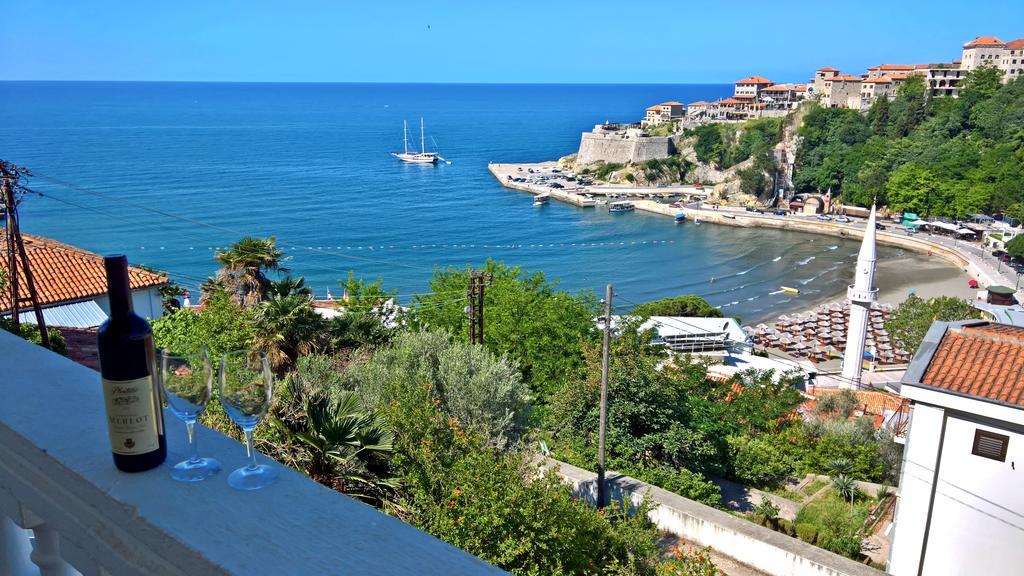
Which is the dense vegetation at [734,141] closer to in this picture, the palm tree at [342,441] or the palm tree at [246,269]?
the palm tree at [246,269]

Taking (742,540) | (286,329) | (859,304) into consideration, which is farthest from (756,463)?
(859,304)

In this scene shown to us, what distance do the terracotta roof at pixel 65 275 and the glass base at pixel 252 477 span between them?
1407 cm

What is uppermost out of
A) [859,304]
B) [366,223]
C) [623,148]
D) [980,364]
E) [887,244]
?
[623,148]

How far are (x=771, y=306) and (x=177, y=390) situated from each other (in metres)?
40.2

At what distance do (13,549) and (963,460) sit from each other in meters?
9.69

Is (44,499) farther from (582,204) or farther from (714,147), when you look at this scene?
(714,147)

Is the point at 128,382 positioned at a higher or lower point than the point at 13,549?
higher

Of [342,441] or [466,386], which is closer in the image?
[342,441]

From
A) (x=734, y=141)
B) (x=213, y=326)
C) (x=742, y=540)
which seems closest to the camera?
(x=742, y=540)

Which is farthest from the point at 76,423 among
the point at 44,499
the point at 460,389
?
the point at 460,389

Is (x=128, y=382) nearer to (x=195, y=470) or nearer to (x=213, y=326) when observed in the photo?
(x=195, y=470)

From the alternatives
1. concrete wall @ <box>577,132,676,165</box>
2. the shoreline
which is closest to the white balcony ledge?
the shoreline

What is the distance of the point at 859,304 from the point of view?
24250mm

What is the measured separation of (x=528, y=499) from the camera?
16.6ft
